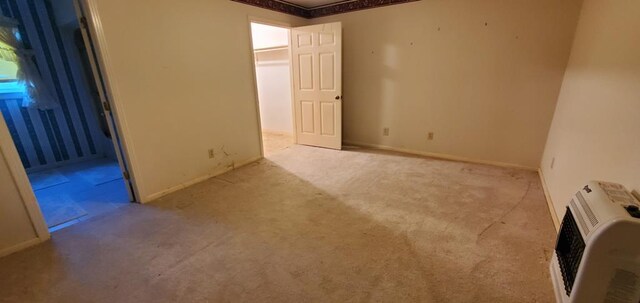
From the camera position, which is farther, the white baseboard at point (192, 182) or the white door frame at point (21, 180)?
the white baseboard at point (192, 182)

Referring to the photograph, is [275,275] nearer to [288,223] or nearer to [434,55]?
[288,223]

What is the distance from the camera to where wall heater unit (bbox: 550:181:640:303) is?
1019mm

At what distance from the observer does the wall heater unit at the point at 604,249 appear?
1.02 metres

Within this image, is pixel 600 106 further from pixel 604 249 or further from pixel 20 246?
pixel 20 246

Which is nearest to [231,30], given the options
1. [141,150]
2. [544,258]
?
[141,150]

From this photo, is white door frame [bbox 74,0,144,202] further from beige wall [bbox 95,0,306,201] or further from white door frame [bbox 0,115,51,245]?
white door frame [bbox 0,115,51,245]

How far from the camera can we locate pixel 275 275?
5.34ft

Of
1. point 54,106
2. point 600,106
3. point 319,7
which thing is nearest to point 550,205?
point 600,106

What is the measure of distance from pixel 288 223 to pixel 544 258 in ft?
5.93

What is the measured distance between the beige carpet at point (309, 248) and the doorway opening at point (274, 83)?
7.41 ft

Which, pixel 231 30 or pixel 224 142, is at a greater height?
pixel 231 30

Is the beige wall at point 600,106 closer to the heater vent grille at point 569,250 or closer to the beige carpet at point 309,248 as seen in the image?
the heater vent grille at point 569,250

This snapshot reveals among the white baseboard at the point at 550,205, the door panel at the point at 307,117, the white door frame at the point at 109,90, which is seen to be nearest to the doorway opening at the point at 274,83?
the door panel at the point at 307,117

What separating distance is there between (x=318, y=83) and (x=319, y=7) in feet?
4.18
